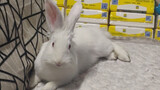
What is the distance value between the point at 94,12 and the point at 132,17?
0.94 feet

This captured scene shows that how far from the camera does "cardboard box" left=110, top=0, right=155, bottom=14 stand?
1.47m

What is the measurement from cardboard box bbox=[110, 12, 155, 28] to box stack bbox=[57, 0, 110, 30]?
2.4 inches

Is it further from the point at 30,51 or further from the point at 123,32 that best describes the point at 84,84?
the point at 123,32

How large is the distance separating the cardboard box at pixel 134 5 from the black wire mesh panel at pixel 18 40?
734mm

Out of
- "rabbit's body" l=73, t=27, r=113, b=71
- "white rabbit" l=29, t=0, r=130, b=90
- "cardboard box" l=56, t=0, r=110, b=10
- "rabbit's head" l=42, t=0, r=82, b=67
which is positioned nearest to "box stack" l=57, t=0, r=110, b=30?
"cardboard box" l=56, t=0, r=110, b=10

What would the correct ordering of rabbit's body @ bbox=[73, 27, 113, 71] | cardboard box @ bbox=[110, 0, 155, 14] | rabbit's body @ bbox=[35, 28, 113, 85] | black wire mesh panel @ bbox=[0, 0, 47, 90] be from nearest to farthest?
1. black wire mesh panel @ bbox=[0, 0, 47, 90]
2. rabbit's body @ bbox=[35, 28, 113, 85]
3. rabbit's body @ bbox=[73, 27, 113, 71]
4. cardboard box @ bbox=[110, 0, 155, 14]

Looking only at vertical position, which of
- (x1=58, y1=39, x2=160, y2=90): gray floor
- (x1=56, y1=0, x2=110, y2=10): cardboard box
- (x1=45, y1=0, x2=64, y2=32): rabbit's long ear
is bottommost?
(x1=58, y1=39, x2=160, y2=90): gray floor

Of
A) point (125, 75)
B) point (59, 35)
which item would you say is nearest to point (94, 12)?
point (125, 75)

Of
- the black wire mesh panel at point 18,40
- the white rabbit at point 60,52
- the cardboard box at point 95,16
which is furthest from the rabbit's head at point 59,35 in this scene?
the cardboard box at point 95,16

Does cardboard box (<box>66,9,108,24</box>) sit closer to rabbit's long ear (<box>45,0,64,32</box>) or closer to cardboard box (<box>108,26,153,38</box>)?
cardboard box (<box>108,26,153,38</box>)

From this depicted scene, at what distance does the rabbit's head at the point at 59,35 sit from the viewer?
69 cm

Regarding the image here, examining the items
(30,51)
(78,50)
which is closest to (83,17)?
(78,50)

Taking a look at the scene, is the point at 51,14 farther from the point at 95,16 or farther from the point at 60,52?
the point at 95,16

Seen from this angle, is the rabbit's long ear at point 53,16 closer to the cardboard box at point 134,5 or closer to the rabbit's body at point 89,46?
the rabbit's body at point 89,46
